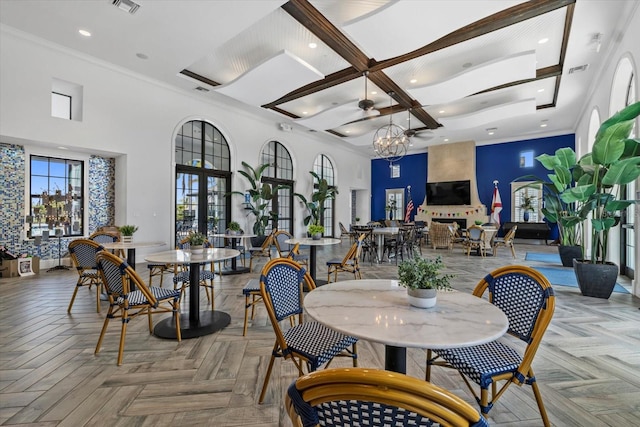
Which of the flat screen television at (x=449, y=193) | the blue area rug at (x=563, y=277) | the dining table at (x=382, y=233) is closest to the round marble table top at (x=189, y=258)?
the dining table at (x=382, y=233)

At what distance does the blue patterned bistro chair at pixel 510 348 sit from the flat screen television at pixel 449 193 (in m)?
11.5

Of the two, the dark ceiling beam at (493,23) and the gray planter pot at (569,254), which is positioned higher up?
the dark ceiling beam at (493,23)

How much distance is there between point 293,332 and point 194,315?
174 centimetres

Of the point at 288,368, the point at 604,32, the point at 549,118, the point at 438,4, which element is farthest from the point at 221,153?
the point at 549,118

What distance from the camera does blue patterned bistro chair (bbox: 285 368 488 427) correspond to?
2.03 feet

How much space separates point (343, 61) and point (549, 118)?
758 centimetres

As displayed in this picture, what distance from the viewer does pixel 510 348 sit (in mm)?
1741

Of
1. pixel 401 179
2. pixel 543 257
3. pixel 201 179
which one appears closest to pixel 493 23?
pixel 543 257

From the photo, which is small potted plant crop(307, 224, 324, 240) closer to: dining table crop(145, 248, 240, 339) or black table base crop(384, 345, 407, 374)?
dining table crop(145, 248, 240, 339)

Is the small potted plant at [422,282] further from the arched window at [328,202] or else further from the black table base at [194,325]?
the arched window at [328,202]

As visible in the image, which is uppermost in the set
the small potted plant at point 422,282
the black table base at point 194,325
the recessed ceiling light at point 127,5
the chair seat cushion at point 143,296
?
the recessed ceiling light at point 127,5

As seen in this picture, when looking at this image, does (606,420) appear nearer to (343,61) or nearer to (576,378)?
(576,378)

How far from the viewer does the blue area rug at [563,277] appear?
190 inches

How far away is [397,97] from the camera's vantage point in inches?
300
